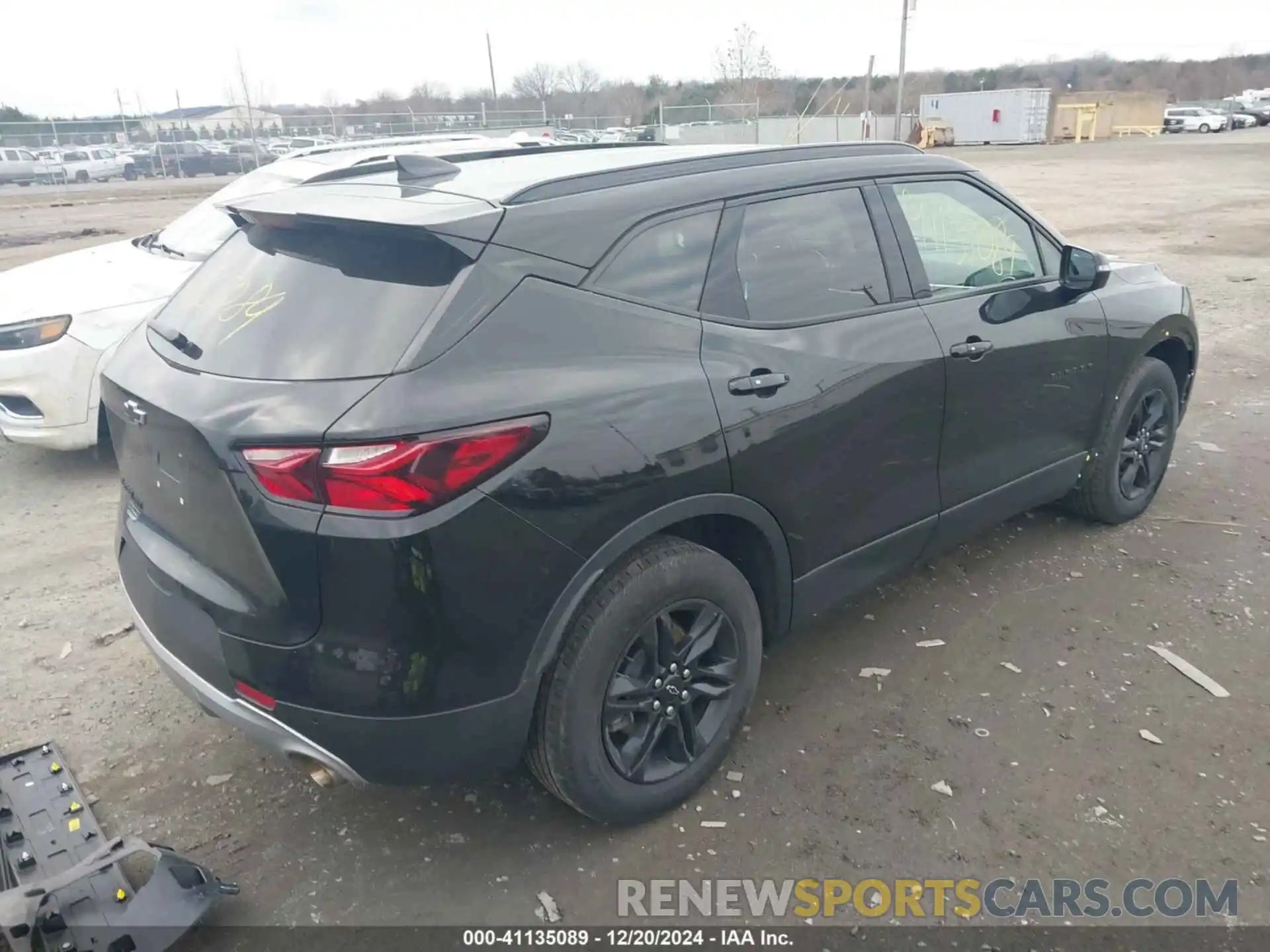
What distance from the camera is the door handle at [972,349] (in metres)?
3.43

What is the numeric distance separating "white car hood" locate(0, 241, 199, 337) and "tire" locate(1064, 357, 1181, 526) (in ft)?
15.6

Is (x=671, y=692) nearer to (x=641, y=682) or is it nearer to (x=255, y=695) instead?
(x=641, y=682)

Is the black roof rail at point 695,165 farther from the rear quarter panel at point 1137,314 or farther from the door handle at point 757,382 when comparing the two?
the rear quarter panel at point 1137,314

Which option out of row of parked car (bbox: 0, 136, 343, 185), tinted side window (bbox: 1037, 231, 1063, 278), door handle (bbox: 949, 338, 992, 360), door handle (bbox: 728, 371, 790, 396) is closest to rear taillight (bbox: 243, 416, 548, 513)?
door handle (bbox: 728, 371, 790, 396)

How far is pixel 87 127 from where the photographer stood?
33.8 m

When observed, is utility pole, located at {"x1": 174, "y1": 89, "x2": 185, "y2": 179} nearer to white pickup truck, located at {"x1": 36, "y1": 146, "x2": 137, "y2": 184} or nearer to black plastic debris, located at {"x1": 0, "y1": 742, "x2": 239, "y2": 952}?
white pickup truck, located at {"x1": 36, "y1": 146, "x2": 137, "y2": 184}

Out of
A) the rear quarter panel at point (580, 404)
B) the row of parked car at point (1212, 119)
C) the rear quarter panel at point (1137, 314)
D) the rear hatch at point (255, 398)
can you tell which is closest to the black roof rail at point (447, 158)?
the rear hatch at point (255, 398)

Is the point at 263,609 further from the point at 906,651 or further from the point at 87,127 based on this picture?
the point at 87,127

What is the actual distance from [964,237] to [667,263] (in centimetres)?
160

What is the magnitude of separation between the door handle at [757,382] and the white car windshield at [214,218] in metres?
4.38

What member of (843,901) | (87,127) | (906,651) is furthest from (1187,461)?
(87,127)

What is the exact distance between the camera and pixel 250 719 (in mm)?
2410

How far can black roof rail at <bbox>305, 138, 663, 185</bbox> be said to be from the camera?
2936 mm

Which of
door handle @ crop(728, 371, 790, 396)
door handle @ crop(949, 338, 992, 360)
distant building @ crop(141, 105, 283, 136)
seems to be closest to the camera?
door handle @ crop(728, 371, 790, 396)
